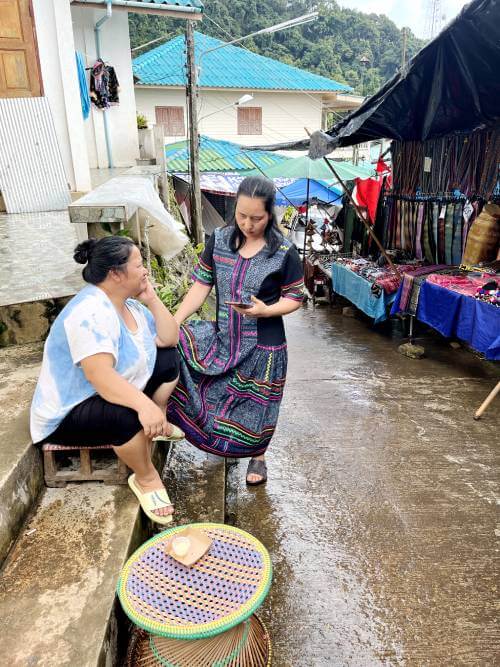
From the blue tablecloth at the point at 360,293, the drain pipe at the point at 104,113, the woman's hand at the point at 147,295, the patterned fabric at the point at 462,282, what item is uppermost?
the drain pipe at the point at 104,113

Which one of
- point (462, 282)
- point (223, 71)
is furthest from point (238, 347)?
point (223, 71)

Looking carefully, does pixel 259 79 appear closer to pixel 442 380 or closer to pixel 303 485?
pixel 442 380

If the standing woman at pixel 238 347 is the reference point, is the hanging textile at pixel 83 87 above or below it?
above

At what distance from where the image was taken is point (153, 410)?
2125 mm

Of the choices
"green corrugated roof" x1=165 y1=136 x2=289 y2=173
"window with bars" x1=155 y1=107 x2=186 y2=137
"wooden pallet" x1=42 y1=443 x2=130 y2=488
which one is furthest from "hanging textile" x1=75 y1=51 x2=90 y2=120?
"window with bars" x1=155 y1=107 x2=186 y2=137

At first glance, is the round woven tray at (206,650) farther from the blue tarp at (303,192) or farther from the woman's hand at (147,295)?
the blue tarp at (303,192)

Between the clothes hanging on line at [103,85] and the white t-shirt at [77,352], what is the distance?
975cm

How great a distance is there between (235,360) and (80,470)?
1.00m

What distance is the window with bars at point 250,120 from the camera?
21719 mm

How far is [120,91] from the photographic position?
11195 millimetres

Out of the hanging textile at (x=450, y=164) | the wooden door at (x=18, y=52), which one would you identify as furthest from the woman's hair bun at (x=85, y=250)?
the wooden door at (x=18, y=52)

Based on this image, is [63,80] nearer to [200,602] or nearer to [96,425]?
[96,425]

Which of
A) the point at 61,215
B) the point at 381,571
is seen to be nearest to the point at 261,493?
the point at 381,571

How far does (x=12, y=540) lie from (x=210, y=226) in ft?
57.8
